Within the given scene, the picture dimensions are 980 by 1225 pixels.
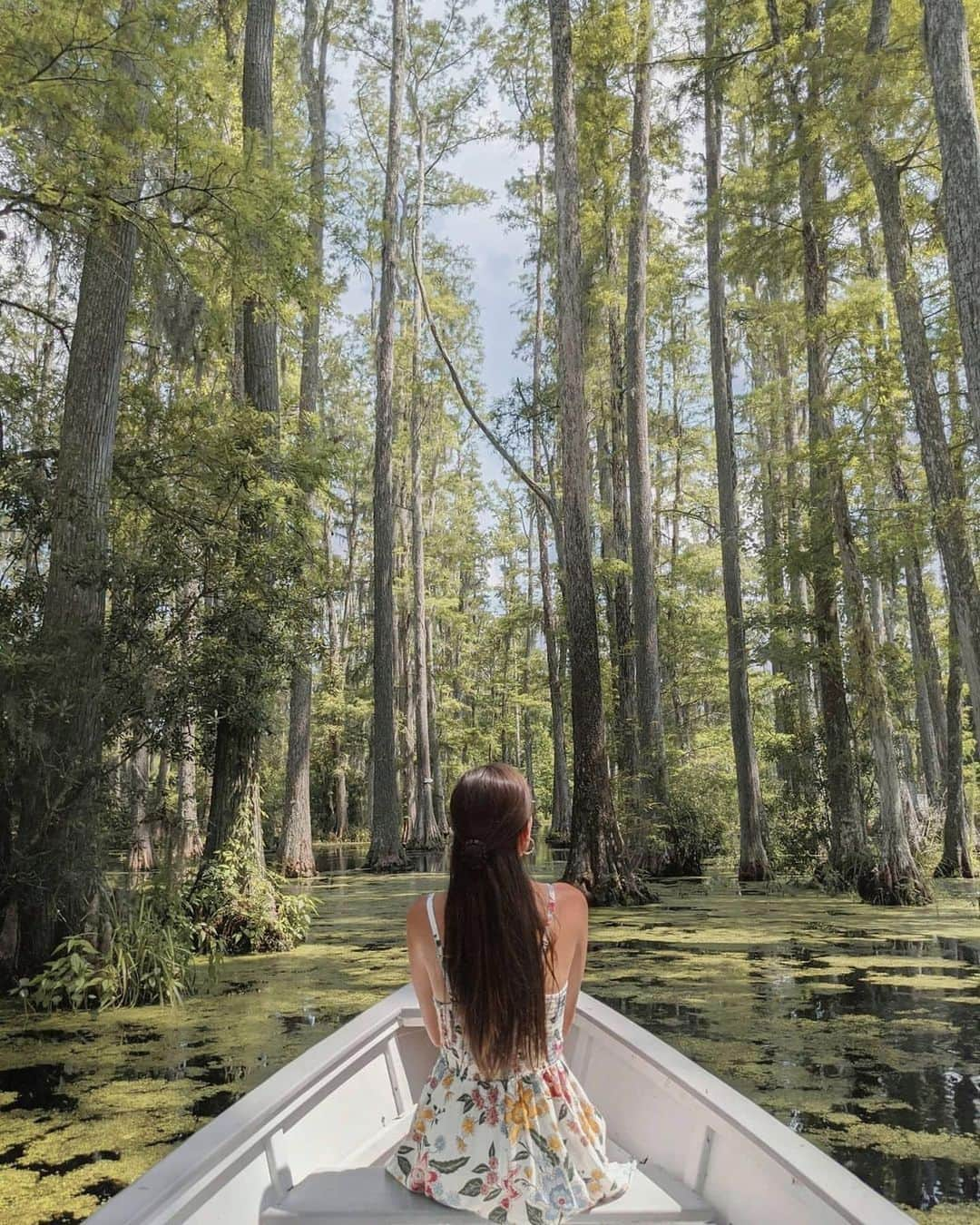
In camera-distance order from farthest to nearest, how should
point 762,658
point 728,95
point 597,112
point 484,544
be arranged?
point 484,544, point 728,95, point 597,112, point 762,658

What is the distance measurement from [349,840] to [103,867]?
21833mm

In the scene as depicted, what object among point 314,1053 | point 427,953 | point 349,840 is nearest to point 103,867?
point 314,1053

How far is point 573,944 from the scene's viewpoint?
2215mm

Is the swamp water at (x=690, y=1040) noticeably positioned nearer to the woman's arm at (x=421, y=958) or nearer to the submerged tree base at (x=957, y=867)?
the woman's arm at (x=421, y=958)

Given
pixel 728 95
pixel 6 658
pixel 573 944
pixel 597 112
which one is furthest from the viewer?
pixel 728 95

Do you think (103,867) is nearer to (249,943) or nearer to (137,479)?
(249,943)

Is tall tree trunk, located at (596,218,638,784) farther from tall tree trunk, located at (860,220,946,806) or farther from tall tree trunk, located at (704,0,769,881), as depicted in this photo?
tall tree trunk, located at (860,220,946,806)

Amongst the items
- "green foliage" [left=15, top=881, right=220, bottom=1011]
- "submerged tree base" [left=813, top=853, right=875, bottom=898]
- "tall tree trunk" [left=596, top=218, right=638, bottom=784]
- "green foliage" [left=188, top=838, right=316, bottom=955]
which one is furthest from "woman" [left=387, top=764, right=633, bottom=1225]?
"tall tree trunk" [left=596, top=218, right=638, bottom=784]

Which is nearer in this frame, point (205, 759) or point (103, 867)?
point (103, 867)

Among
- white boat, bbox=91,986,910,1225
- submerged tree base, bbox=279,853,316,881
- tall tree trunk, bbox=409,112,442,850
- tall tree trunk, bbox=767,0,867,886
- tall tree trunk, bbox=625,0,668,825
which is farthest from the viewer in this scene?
tall tree trunk, bbox=409,112,442,850

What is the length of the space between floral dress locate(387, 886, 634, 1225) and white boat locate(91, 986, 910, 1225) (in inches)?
2.4

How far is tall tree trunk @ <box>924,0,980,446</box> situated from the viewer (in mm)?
5973

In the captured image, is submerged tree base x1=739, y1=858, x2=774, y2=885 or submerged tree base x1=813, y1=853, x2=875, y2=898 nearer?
submerged tree base x1=813, y1=853, x2=875, y2=898

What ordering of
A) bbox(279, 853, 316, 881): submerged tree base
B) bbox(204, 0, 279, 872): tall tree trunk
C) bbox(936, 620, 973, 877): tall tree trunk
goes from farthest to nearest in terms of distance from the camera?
bbox(279, 853, 316, 881): submerged tree base → bbox(936, 620, 973, 877): tall tree trunk → bbox(204, 0, 279, 872): tall tree trunk
